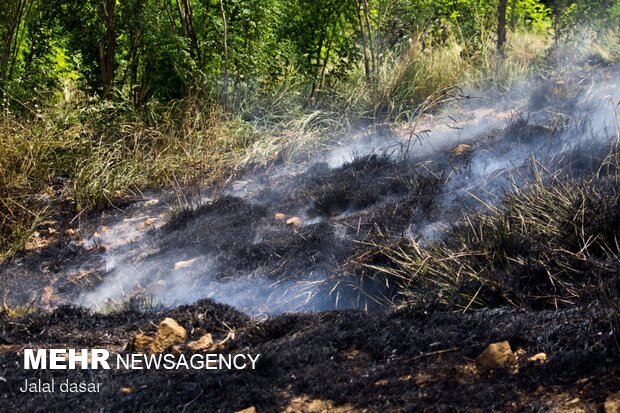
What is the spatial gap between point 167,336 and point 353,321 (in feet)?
3.12

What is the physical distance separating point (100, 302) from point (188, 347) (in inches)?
79.8

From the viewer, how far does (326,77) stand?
10273 millimetres

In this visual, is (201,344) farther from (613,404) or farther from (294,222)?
(294,222)

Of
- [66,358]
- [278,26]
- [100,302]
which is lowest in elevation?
[100,302]

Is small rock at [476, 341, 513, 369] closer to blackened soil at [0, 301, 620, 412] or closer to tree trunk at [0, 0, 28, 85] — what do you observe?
blackened soil at [0, 301, 620, 412]

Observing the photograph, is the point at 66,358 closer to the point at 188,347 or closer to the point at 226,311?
the point at 188,347

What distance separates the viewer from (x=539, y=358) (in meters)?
3.75

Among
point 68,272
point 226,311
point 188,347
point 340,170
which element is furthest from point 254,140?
point 188,347

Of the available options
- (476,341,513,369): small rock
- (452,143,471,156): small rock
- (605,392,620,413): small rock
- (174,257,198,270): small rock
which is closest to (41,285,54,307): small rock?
(174,257,198,270): small rock

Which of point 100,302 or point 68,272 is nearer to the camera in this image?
point 100,302

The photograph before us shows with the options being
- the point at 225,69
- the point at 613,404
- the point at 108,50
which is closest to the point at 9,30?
the point at 108,50

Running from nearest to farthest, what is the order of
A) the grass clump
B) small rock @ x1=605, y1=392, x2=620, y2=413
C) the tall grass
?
small rock @ x1=605, y1=392, x2=620, y2=413 → the grass clump → the tall grass

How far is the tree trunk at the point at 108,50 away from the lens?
363 inches

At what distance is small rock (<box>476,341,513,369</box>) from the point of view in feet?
12.3
